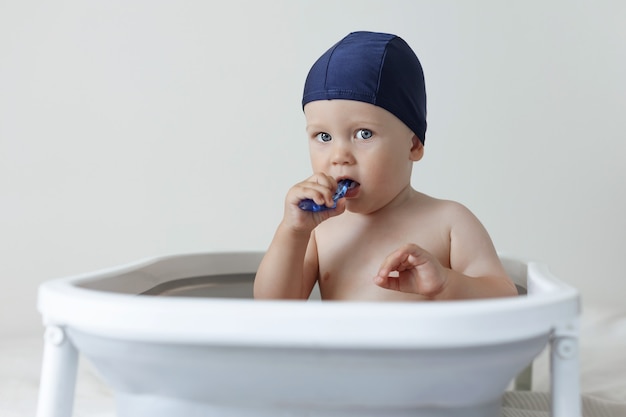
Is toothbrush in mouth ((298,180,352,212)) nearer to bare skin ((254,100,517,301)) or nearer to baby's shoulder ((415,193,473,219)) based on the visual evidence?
bare skin ((254,100,517,301))

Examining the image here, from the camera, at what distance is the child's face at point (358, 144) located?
39.2 inches

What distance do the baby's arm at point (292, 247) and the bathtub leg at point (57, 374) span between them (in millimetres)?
337

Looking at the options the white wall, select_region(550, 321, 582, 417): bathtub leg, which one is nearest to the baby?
select_region(550, 321, 582, 417): bathtub leg

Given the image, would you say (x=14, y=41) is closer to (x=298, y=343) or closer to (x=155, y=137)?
(x=155, y=137)

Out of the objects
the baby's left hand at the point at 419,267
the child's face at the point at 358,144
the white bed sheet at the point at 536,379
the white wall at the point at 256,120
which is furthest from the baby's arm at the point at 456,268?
the white wall at the point at 256,120

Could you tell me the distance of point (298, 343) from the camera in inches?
24.6

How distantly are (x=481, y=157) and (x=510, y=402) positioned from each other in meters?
0.80

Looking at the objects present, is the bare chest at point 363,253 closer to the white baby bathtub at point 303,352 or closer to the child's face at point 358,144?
the child's face at point 358,144

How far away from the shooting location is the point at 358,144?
1.00 meters

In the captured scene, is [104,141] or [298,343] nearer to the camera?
[298,343]

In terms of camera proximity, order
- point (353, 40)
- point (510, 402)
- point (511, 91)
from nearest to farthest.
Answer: point (353, 40) → point (510, 402) → point (511, 91)

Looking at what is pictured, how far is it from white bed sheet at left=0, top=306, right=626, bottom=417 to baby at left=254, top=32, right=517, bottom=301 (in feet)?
0.88

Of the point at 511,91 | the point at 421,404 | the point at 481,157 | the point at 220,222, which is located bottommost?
the point at 421,404

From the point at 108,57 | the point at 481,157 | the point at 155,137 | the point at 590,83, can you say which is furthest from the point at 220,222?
the point at 590,83
